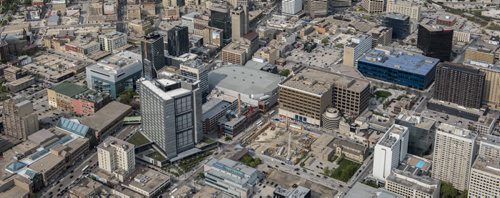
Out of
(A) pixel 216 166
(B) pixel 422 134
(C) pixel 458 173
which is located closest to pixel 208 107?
(A) pixel 216 166

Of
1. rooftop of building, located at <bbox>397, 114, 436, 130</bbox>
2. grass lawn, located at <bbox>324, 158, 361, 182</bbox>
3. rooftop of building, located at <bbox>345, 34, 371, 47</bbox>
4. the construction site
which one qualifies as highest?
rooftop of building, located at <bbox>345, 34, 371, 47</bbox>

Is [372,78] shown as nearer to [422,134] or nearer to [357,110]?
[357,110]

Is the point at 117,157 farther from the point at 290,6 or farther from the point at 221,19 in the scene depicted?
the point at 290,6

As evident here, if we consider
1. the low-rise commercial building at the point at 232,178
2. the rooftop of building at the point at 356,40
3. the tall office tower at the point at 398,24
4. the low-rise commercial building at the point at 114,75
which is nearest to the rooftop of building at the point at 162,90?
the low-rise commercial building at the point at 232,178

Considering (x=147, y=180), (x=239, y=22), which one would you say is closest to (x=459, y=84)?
(x=239, y=22)

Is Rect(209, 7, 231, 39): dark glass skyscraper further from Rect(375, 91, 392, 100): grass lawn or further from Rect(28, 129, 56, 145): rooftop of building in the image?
Rect(28, 129, 56, 145): rooftop of building

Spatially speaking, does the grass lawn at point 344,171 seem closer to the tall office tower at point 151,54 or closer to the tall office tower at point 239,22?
the tall office tower at point 151,54

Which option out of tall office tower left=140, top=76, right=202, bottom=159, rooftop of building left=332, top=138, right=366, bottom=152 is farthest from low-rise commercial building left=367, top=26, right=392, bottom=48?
tall office tower left=140, top=76, right=202, bottom=159

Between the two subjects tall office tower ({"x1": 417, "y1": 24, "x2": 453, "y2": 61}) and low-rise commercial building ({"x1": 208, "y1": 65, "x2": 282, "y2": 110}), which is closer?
low-rise commercial building ({"x1": 208, "y1": 65, "x2": 282, "y2": 110})
